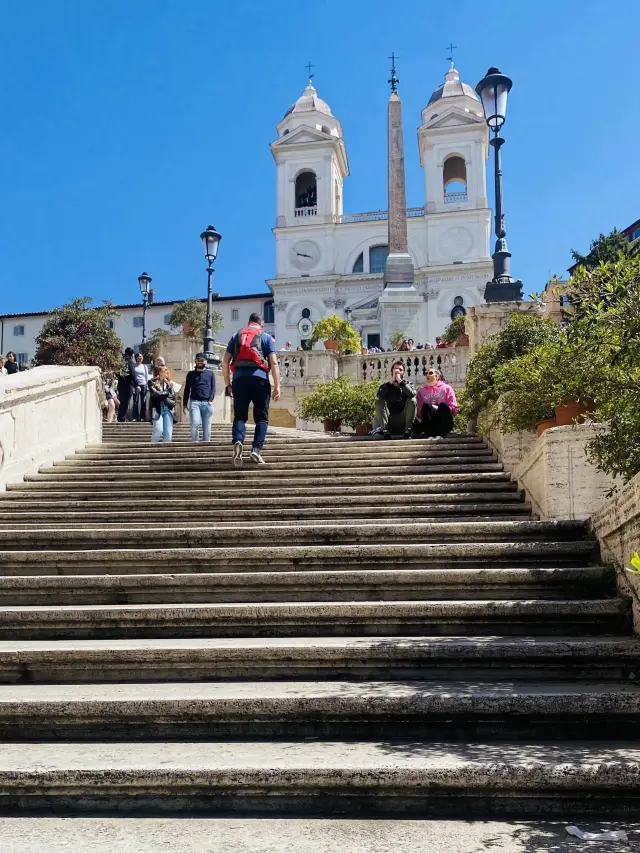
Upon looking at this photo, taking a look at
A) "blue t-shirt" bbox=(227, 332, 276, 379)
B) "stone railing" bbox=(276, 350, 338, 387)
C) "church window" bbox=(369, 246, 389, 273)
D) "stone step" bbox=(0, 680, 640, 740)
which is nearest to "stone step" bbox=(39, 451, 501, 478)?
"blue t-shirt" bbox=(227, 332, 276, 379)

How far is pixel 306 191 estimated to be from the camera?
213ft

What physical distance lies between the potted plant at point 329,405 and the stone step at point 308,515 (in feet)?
25.8

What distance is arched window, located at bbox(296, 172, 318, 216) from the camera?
211 feet

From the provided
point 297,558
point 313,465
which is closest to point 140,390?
point 313,465

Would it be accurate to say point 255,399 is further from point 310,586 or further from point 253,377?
point 310,586

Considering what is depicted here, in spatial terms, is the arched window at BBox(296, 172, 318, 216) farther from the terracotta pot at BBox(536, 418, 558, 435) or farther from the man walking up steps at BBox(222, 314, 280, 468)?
the terracotta pot at BBox(536, 418, 558, 435)

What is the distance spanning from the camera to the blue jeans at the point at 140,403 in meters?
17.6

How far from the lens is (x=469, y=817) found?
2795mm

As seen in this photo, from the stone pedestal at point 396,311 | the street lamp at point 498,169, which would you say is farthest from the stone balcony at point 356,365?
A: the stone pedestal at point 396,311

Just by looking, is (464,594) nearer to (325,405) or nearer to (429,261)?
(325,405)

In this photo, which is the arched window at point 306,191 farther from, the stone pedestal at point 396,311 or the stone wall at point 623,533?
the stone wall at point 623,533

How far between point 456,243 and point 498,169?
50193 mm

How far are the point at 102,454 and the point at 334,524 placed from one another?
4.79 meters

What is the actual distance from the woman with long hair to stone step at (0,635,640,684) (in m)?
7.40
